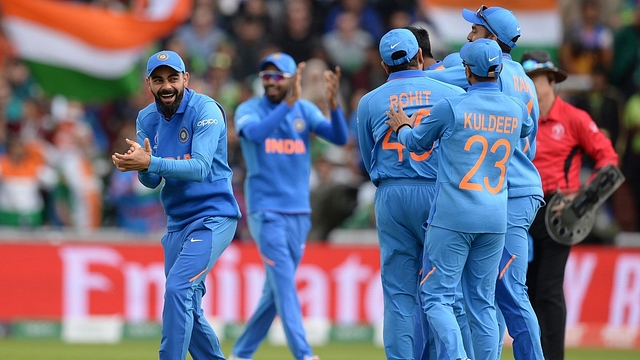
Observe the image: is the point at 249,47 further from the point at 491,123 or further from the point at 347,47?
the point at 491,123

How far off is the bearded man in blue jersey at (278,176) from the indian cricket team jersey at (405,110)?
2100 mm

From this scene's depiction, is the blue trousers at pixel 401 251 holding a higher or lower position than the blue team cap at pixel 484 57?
lower

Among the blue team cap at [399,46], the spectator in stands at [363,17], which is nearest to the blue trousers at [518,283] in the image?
the blue team cap at [399,46]

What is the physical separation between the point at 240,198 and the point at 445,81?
307 inches

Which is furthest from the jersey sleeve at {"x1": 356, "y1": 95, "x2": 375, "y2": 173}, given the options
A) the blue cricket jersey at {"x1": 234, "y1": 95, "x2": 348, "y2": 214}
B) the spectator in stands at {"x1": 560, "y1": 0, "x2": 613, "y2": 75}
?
the spectator in stands at {"x1": 560, "y1": 0, "x2": 613, "y2": 75}

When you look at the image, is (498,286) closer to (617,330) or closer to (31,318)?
(617,330)

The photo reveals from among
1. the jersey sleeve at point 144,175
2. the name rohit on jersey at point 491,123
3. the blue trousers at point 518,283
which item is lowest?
the blue trousers at point 518,283

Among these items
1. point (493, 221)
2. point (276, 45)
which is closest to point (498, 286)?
point (493, 221)

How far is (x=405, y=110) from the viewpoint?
29.7 feet

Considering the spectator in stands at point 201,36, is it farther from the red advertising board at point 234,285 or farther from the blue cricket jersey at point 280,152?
the blue cricket jersey at point 280,152

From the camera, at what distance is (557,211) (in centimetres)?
1015

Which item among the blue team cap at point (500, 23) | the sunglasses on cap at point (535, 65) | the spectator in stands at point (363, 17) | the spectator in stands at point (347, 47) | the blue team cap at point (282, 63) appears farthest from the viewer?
the spectator in stands at point (363, 17)

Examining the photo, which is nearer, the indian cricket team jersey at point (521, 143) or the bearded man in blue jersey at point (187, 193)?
the bearded man in blue jersey at point (187, 193)

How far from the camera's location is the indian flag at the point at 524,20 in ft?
54.1
